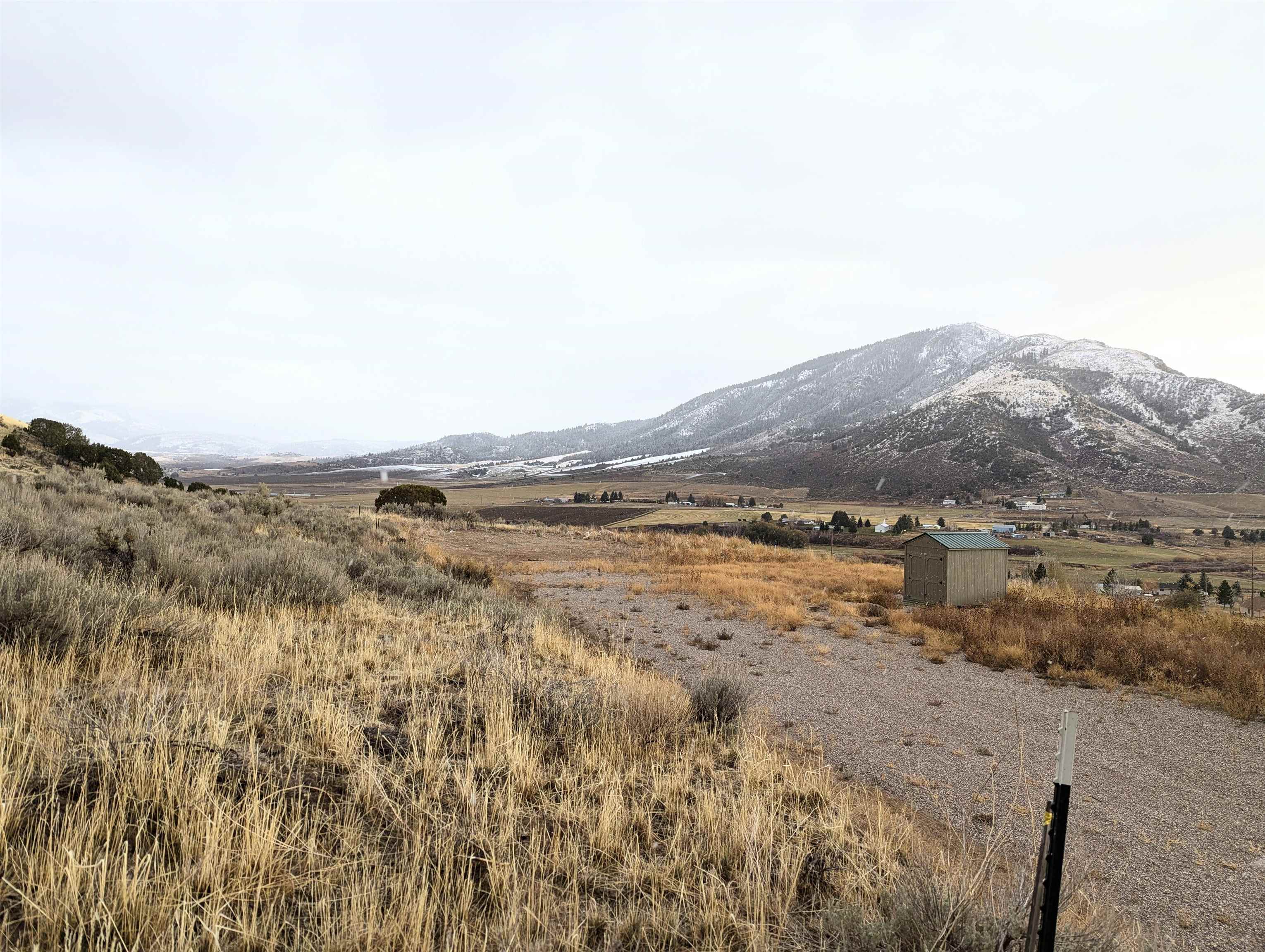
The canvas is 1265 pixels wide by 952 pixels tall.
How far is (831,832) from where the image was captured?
11.7ft

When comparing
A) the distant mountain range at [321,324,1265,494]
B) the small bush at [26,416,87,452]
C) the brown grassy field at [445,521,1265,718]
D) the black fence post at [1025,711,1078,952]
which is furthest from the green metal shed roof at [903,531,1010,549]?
the distant mountain range at [321,324,1265,494]

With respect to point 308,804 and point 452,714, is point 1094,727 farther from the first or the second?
point 308,804

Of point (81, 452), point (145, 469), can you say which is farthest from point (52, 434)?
point (81, 452)

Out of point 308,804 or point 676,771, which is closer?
point 308,804

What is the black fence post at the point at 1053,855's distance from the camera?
1.89 m

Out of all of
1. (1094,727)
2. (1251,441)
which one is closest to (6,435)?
(1094,727)

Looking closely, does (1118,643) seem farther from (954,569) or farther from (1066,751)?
(1066,751)

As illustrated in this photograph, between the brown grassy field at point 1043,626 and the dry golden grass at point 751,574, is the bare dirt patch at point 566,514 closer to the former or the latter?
the dry golden grass at point 751,574

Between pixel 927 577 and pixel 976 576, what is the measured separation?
1230 millimetres

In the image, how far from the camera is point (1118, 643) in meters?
9.54

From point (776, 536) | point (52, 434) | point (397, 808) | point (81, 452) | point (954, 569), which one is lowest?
point (776, 536)

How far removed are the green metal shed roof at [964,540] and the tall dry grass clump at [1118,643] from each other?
61.9 inches

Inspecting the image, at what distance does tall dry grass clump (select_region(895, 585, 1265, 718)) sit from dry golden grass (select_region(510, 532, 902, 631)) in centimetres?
297

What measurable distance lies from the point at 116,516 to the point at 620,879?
1141cm
